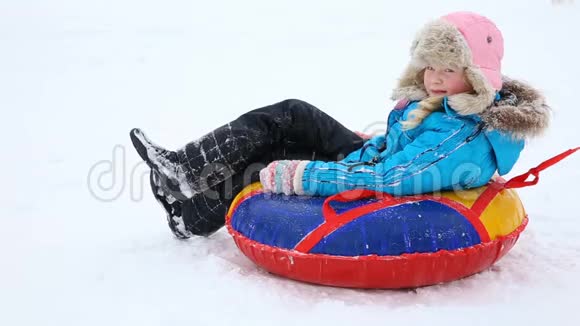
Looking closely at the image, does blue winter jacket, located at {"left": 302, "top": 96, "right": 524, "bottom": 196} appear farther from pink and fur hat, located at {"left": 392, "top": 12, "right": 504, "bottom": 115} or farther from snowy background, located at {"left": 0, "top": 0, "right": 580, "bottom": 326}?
snowy background, located at {"left": 0, "top": 0, "right": 580, "bottom": 326}

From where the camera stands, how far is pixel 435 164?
2.86 m

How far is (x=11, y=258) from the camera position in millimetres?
3516

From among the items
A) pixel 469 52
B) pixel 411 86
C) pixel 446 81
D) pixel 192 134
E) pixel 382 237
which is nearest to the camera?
pixel 382 237

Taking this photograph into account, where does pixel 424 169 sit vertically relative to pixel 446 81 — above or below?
below

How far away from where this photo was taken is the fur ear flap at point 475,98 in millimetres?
2867

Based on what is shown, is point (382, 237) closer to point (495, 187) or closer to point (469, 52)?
point (495, 187)

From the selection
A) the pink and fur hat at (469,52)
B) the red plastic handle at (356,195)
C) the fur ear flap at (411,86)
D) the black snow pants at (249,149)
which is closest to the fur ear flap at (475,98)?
the pink and fur hat at (469,52)

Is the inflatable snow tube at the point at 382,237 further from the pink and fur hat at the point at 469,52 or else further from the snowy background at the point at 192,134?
the pink and fur hat at the point at 469,52

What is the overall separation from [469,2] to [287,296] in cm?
1107

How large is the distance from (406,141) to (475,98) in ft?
1.30

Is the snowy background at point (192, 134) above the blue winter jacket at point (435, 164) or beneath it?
beneath

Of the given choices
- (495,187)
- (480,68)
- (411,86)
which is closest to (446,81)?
(480,68)

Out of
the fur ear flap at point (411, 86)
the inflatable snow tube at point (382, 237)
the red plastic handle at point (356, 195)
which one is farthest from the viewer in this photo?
the fur ear flap at point (411, 86)

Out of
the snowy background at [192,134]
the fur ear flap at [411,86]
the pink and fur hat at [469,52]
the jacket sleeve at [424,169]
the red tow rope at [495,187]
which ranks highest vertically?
the pink and fur hat at [469,52]
